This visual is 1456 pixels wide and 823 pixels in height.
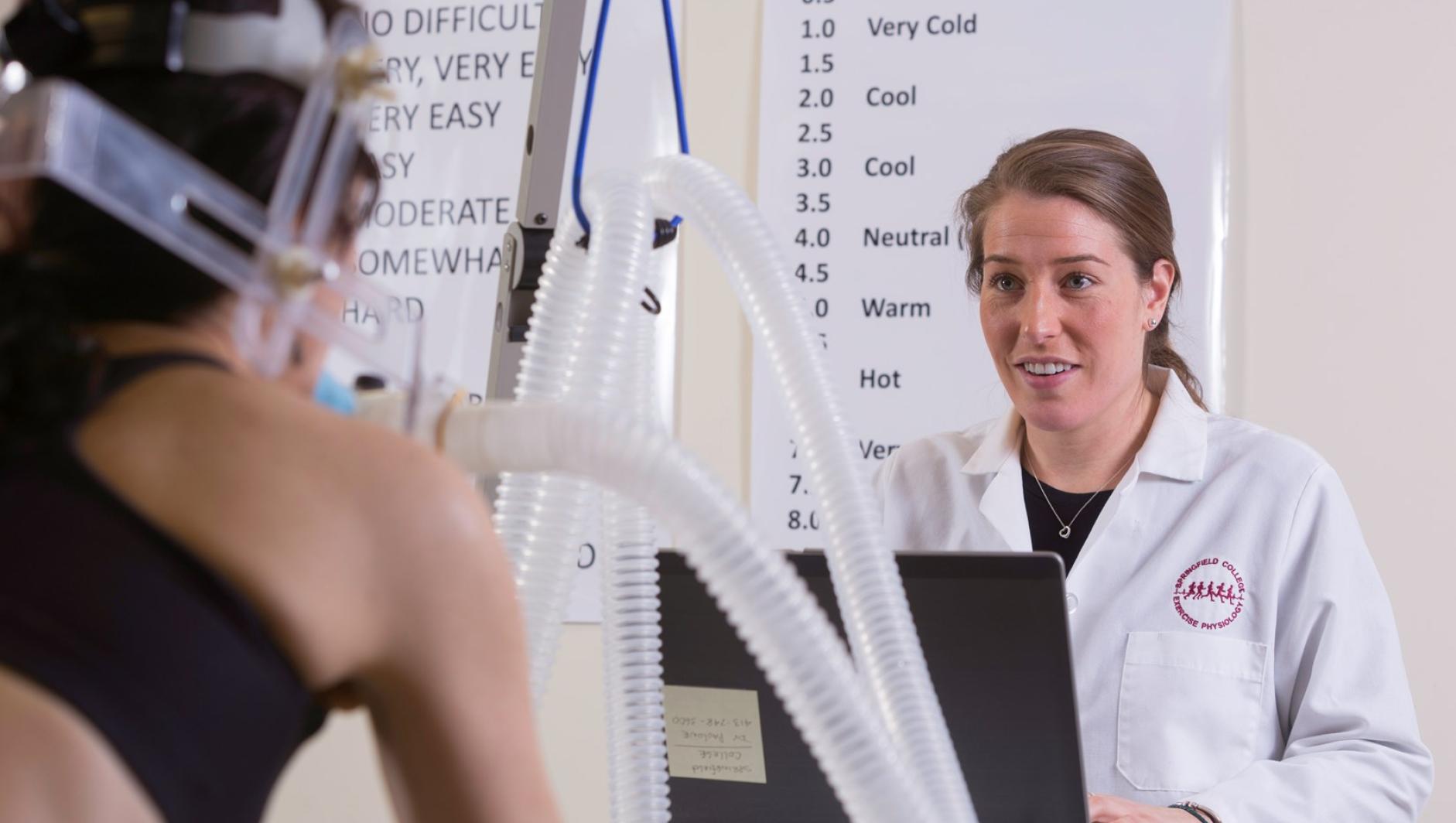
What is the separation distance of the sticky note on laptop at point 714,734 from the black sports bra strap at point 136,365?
58cm

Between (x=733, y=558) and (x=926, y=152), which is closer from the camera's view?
(x=733, y=558)

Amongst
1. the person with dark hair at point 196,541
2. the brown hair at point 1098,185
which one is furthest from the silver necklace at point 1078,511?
the person with dark hair at point 196,541

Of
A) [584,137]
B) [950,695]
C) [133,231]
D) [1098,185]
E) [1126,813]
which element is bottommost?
[1126,813]

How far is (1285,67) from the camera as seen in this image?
213 centimetres

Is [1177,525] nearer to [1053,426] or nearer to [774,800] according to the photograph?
[1053,426]

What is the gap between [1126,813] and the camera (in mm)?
1171

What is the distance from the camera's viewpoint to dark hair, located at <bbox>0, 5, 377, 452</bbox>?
583 millimetres

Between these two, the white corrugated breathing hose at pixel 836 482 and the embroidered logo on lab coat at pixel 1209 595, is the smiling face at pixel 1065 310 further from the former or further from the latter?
the white corrugated breathing hose at pixel 836 482

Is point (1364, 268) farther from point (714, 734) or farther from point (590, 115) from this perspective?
point (590, 115)

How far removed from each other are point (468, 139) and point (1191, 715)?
1619 mm

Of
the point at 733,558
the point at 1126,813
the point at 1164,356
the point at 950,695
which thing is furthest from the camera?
the point at 1164,356

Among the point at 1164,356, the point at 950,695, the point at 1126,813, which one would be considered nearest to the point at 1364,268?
the point at 1164,356

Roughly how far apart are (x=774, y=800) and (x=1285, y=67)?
1652 mm

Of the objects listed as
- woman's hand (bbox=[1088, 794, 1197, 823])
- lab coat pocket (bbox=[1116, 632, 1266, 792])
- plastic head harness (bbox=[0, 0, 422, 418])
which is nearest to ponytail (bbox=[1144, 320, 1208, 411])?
lab coat pocket (bbox=[1116, 632, 1266, 792])
